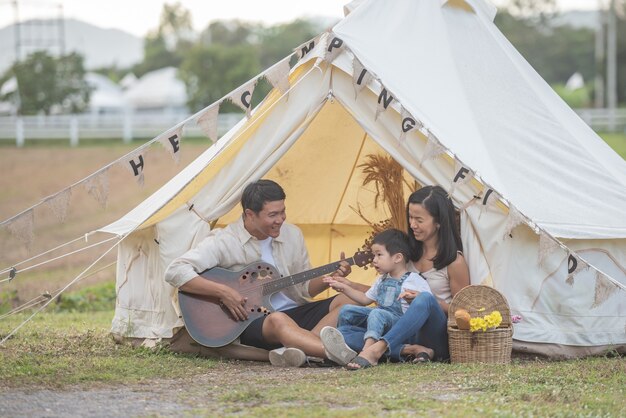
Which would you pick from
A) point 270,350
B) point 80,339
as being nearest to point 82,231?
point 80,339

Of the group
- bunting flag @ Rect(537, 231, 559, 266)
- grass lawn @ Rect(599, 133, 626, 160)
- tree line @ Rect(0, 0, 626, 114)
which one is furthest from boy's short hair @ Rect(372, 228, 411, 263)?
tree line @ Rect(0, 0, 626, 114)

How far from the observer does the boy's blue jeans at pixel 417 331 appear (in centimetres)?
599

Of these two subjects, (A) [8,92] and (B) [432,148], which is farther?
(A) [8,92]

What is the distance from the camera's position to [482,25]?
7656mm

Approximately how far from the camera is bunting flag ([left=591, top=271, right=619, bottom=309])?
19.7 feet

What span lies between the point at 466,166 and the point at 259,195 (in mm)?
1197

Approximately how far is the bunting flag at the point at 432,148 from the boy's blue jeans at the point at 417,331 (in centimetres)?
79

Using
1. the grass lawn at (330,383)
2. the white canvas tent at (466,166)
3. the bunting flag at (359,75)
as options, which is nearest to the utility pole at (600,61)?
the white canvas tent at (466,166)

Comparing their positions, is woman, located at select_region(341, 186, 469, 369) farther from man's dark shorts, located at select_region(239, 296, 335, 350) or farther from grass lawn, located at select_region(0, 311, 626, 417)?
man's dark shorts, located at select_region(239, 296, 335, 350)

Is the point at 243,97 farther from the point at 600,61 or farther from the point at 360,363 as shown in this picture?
the point at 600,61

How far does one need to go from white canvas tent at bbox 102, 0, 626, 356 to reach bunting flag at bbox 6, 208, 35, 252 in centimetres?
68

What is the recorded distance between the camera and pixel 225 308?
649cm

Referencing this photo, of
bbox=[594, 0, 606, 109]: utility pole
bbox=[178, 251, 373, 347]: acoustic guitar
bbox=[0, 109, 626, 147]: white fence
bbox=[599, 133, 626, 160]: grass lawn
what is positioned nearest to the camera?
bbox=[178, 251, 373, 347]: acoustic guitar

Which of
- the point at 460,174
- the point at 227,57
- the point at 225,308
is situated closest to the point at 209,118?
the point at 225,308
